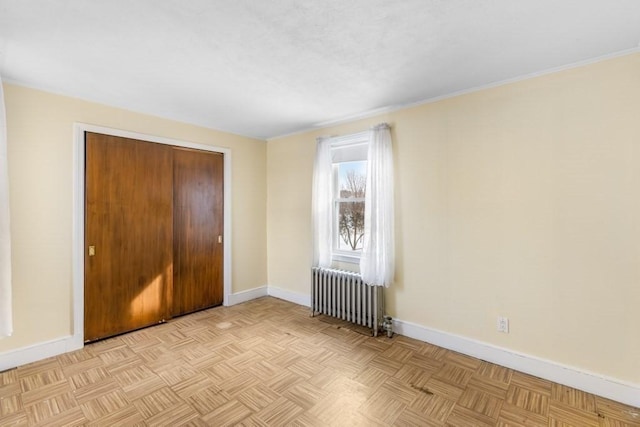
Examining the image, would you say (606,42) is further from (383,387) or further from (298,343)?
(298,343)

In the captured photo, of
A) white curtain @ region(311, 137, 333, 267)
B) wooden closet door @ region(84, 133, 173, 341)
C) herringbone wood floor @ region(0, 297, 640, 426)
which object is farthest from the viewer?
white curtain @ region(311, 137, 333, 267)

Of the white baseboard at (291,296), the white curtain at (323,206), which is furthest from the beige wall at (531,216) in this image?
the white baseboard at (291,296)

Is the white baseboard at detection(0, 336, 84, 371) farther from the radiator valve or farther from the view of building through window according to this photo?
the radiator valve

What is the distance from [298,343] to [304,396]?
0.84 m

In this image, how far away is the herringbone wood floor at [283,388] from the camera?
190 cm

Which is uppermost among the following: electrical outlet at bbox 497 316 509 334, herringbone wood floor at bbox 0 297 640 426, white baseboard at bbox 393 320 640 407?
electrical outlet at bbox 497 316 509 334

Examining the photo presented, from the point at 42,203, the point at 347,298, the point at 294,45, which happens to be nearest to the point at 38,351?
the point at 42,203

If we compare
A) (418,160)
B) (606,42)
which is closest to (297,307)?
(418,160)

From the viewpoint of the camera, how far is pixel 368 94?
280cm

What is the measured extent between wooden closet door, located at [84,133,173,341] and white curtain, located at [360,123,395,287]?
8.06ft

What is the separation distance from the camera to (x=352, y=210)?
3.70 meters

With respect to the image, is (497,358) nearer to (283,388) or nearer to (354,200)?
(283,388)

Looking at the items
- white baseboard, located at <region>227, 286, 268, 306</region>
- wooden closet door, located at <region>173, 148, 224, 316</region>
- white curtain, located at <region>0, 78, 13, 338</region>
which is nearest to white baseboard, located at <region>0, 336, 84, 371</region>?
white curtain, located at <region>0, 78, 13, 338</region>

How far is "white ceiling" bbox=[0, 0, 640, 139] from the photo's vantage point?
159 cm
